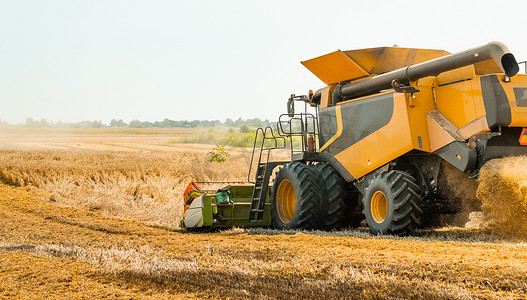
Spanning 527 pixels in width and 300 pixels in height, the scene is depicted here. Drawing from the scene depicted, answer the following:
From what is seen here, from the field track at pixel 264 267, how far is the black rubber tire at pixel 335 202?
1.20 metres

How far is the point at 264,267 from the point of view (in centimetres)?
587

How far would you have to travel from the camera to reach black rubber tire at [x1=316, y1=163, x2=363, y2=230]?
32.2 ft

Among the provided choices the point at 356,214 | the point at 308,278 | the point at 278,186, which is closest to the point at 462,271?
the point at 308,278

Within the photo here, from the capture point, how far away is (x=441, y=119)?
821cm

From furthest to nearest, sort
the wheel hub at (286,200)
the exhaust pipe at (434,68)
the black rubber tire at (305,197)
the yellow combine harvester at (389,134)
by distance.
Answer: the wheel hub at (286,200)
the black rubber tire at (305,197)
the yellow combine harvester at (389,134)
the exhaust pipe at (434,68)

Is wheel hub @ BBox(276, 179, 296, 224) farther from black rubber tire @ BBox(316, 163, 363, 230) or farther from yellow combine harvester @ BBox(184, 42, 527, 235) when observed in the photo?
black rubber tire @ BBox(316, 163, 363, 230)

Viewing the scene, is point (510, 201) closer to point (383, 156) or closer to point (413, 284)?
point (383, 156)

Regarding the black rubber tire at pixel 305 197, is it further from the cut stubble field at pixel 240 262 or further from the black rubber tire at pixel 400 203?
the black rubber tire at pixel 400 203

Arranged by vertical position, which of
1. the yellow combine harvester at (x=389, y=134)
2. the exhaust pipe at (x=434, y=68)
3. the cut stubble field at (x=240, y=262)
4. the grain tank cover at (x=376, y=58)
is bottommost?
the cut stubble field at (x=240, y=262)

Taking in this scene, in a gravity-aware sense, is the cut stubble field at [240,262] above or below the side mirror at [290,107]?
below

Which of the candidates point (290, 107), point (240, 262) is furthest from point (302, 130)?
point (240, 262)

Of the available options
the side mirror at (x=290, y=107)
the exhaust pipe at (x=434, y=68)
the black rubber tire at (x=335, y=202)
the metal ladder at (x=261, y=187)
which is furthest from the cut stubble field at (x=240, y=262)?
the side mirror at (x=290, y=107)


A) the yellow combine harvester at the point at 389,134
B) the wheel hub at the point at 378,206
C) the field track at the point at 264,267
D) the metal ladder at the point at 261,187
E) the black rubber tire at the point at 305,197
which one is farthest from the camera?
the metal ladder at the point at 261,187

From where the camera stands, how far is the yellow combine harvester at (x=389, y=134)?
7609 mm
